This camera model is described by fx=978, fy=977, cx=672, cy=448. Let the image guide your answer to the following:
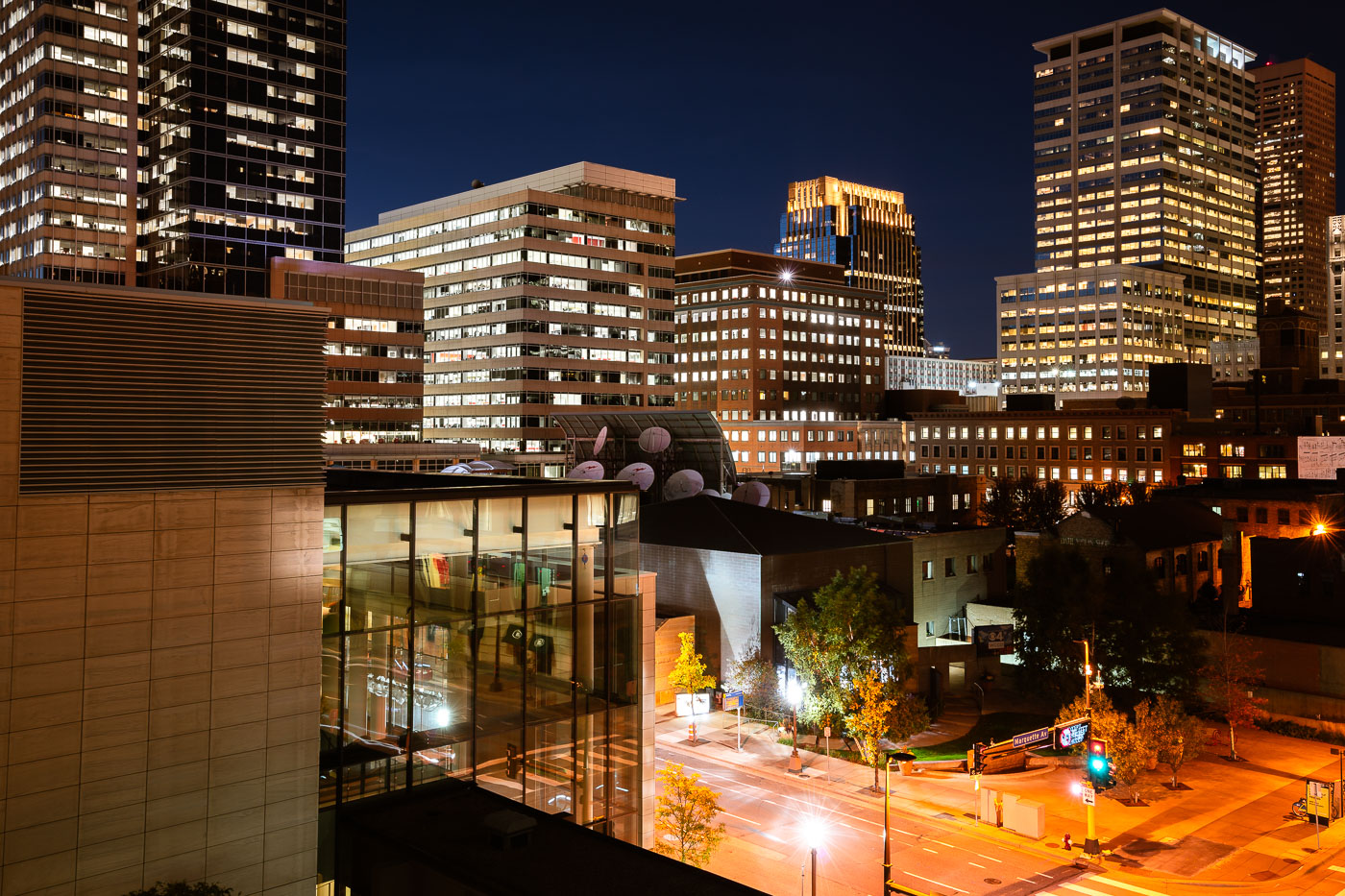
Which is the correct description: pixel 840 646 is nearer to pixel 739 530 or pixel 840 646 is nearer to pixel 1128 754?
pixel 1128 754

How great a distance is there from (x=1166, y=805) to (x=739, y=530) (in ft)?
105

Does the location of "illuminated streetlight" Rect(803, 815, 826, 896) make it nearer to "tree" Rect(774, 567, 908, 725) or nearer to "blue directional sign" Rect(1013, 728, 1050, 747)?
"tree" Rect(774, 567, 908, 725)

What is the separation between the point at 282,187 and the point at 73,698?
6408 inches

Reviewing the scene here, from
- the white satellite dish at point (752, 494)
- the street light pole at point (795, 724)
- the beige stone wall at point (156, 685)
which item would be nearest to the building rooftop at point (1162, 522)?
the white satellite dish at point (752, 494)

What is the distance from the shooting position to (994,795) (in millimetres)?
44406

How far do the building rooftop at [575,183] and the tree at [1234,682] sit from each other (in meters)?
123

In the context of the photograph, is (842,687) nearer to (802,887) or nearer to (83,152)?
(802,887)

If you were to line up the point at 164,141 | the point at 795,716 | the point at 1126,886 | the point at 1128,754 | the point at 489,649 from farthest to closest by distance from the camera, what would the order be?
the point at 164,141 → the point at 795,716 → the point at 1128,754 → the point at 1126,886 → the point at 489,649

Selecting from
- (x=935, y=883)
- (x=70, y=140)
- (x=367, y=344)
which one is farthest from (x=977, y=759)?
(x=70, y=140)

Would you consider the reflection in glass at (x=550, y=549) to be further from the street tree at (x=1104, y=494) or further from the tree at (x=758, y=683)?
the street tree at (x=1104, y=494)

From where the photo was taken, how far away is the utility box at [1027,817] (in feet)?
141

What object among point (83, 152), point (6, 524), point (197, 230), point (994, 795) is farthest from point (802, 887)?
point (83, 152)

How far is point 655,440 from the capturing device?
392 ft

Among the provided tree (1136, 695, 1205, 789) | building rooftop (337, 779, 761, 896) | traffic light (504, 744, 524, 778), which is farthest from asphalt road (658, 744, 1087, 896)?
building rooftop (337, 779, 761, 896)
